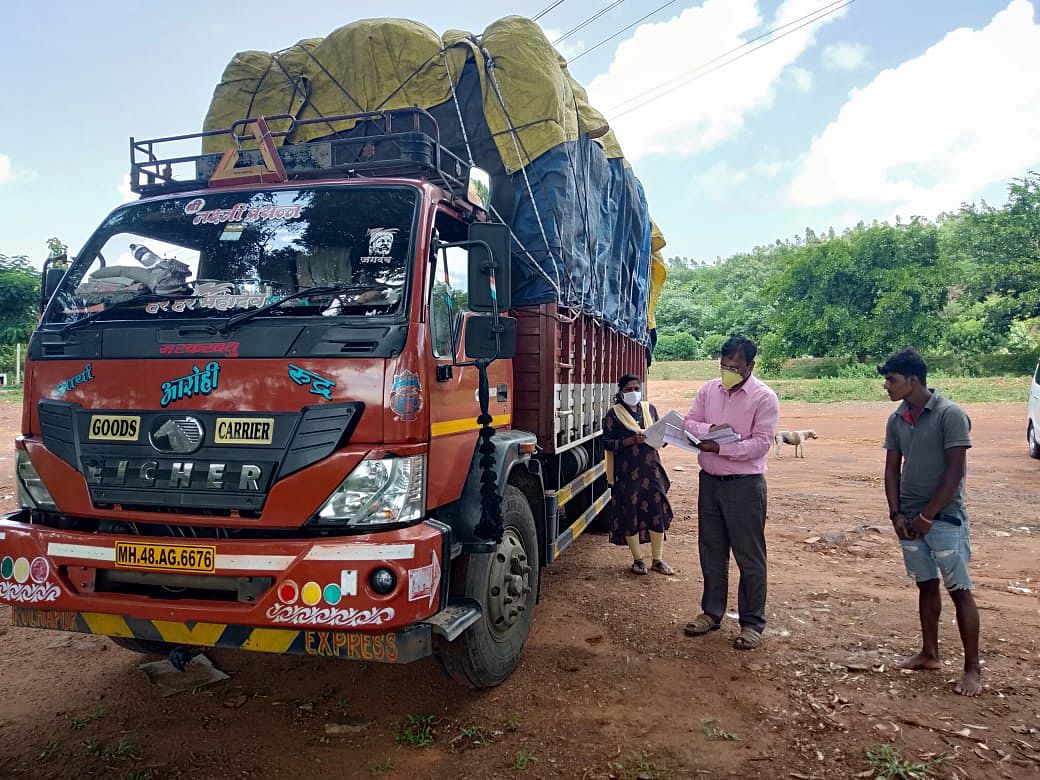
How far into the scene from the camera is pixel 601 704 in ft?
11.7

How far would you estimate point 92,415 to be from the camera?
3.00 meters

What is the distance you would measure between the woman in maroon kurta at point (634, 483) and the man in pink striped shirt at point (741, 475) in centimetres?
122

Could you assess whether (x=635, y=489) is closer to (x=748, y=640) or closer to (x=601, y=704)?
(x=748, y=640)

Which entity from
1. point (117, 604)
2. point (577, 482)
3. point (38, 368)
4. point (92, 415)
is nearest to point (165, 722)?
point (117, 604)

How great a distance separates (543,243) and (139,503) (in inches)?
99.7

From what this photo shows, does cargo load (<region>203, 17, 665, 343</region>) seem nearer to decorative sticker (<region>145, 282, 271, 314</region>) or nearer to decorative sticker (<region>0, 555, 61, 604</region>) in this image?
decorative sticker (<region>145, 282, 271, 314</region>)

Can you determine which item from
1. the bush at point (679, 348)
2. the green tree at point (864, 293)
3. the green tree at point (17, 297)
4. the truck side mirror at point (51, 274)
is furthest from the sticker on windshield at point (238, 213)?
the bush at point (679, 348)

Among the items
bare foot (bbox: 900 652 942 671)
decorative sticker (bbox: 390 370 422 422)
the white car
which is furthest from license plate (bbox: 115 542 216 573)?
the white car

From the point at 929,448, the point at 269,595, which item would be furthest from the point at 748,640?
the point at 269,595

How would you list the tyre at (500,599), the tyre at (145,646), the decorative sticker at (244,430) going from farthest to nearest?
the tyre at (145,646) < the tyre at (500,599) < the decorative sticker at (244,430)

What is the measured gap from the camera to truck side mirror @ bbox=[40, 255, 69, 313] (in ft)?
11.9

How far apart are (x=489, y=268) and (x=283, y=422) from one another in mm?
1088

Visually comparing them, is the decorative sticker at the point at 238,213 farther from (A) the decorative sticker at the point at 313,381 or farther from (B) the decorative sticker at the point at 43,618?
(B) the decorative sticker at the point at 43,618

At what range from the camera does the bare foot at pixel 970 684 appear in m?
3.58
